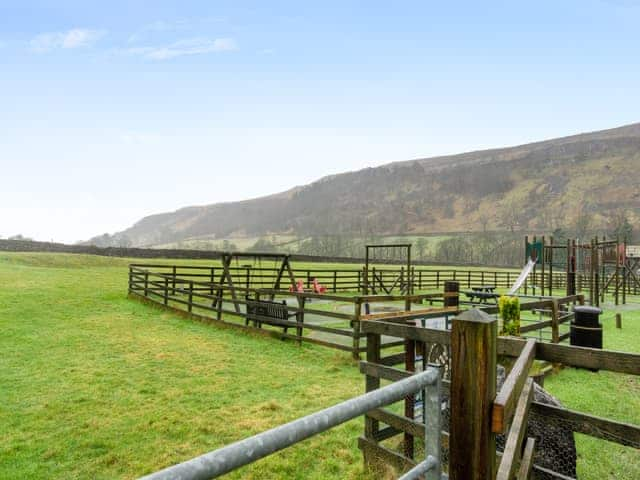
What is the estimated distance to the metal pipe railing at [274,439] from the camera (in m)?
0.79

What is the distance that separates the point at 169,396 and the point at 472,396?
532 centimetres

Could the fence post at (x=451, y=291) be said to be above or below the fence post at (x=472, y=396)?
below

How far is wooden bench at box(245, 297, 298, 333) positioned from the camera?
33.1 feet

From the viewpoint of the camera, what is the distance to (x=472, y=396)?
1.90 metres

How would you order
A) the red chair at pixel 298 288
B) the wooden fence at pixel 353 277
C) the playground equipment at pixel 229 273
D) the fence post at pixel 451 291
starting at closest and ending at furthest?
the fence post at pixel 451 291 < the playground equipment at pixel 229 273 < the red chair at pixel 298 288 < the wooden fence at pixel 353 277

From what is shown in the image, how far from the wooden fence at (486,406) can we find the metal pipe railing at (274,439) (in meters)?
0.46

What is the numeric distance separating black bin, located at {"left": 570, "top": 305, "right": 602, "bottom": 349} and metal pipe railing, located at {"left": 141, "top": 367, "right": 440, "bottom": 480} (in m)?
7.97

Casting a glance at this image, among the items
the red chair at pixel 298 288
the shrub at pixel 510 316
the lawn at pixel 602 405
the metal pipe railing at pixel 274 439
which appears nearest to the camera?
the metal pipe railing at pixel 274 439

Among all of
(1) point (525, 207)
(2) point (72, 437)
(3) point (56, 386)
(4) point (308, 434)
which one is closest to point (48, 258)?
(3) point (56, 386)

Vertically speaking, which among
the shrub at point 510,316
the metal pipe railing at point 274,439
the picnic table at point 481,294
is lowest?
the picnic table at point 481,294

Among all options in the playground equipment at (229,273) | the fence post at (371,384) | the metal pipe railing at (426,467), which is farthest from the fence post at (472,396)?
the playground equipment at (229,273)

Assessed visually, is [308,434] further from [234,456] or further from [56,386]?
[56,386]

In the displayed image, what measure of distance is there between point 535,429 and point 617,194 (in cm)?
20860

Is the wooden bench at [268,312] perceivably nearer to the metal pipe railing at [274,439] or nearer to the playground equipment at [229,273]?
the playground equipment at [229,273]
